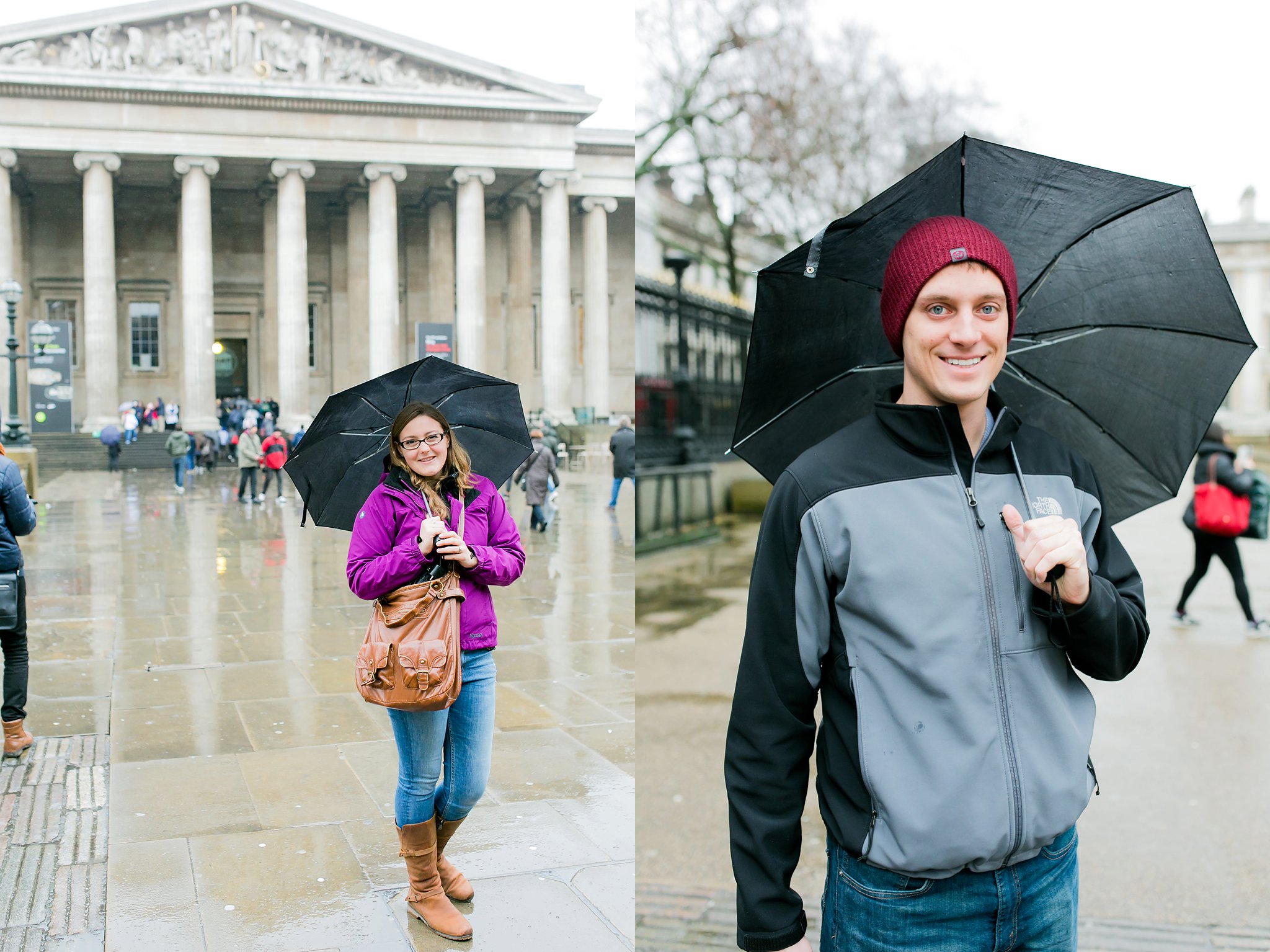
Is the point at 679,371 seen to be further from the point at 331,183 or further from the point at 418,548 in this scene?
the point at 418,548

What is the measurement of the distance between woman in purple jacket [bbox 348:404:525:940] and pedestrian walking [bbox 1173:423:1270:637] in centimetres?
680

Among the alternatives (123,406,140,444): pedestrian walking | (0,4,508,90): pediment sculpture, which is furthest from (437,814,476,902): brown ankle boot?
(123,406,140,444): pedestrian walking

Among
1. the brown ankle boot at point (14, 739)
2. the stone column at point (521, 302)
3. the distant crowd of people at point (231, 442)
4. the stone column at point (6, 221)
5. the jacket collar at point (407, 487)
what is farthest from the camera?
the distant crowd of people at point (231, 442)

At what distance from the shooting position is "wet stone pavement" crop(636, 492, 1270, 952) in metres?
4.29

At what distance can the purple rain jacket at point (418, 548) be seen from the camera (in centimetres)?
339

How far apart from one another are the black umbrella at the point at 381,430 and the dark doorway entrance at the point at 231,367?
2384 centimetres

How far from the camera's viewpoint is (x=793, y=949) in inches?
75.5

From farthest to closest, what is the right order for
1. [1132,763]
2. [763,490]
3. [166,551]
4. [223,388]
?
[223,388] → [763,490] → [166,551] → [1132,763]

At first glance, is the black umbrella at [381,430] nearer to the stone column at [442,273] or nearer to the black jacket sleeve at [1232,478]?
the stone column at [442,273]

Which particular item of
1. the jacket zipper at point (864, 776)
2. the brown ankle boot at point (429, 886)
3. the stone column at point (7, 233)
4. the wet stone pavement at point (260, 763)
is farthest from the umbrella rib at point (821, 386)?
the stone column at point (7, 233)

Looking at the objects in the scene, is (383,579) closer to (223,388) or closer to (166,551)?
(166,551)

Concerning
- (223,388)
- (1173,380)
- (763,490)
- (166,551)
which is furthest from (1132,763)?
(223,388)

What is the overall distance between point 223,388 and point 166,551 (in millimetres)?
27346

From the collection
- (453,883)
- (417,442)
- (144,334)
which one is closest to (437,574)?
(417,442)
